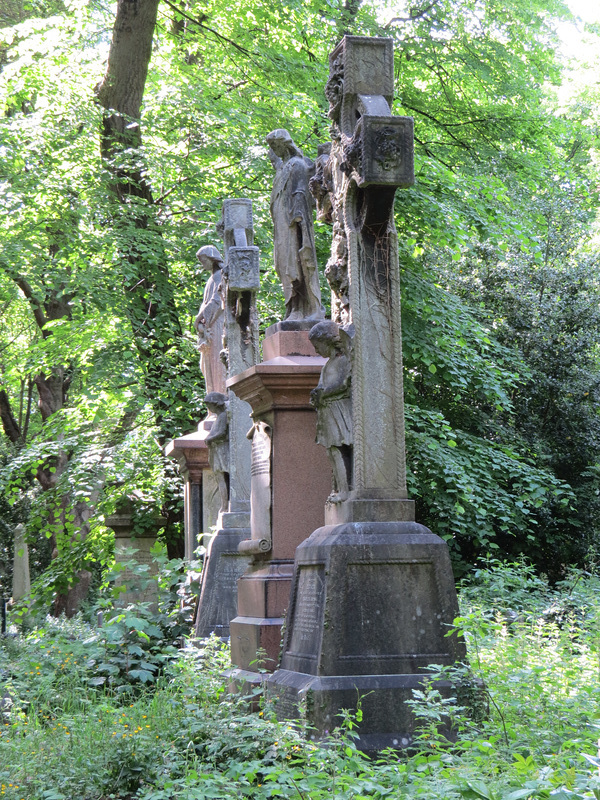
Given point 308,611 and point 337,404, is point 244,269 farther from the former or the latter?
point 308,611

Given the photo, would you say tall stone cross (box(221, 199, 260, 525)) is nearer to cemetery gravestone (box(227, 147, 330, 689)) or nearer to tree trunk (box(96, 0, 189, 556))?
cemetery gravestone (box(227, 147, 330, 689))

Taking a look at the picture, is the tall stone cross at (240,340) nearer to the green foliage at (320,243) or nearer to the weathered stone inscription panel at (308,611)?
the weathered stone inscription panel at (308,611)

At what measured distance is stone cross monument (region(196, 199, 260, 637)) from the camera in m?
9.27

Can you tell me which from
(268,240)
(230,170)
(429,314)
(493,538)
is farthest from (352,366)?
(230,170)

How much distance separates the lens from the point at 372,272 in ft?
19.8

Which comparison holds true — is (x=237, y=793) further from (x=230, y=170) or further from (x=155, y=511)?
(x=230, y=170)

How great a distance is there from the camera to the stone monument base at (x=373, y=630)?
203 inches

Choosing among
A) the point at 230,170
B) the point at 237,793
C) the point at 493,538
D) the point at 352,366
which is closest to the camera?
the point at 237,793

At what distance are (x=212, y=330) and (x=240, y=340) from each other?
134cm

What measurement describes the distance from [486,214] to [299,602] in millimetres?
9165

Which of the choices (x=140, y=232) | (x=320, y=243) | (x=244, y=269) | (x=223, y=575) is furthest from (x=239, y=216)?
(x=140, y=232)

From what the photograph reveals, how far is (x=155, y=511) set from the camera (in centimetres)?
1465

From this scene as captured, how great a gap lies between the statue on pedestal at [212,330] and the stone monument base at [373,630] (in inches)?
210

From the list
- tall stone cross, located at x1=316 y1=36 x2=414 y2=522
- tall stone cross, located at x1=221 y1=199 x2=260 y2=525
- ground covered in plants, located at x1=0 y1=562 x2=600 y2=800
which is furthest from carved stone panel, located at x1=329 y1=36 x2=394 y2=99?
ground covered in plants, located at x1=0 y1=562 x2=600 y2=800
